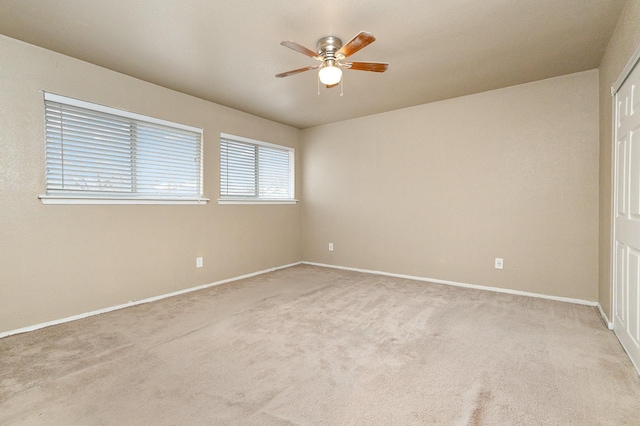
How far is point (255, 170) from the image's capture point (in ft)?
15.6

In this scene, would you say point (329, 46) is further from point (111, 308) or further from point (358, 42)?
point (111, 308)

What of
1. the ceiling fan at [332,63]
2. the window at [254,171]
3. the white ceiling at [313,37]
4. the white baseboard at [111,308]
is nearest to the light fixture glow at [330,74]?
the ceiling fan at [332,63]

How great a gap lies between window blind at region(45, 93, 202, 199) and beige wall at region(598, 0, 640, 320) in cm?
409

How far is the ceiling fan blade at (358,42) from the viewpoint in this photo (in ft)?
6.43

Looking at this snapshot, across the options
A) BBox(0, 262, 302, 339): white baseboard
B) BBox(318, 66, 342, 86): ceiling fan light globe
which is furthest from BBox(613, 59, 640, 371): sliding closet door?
BBox(0, 262, 302, 339): white baseboard

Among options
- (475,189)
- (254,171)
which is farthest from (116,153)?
(475,189)

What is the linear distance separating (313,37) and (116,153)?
2.33m

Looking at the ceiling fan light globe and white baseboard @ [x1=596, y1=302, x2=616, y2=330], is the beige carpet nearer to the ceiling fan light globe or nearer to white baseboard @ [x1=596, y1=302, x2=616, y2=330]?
white baseboard @ [x1=596, y1=302, x2=616, y2=330]

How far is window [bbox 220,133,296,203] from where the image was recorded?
4.30 metres

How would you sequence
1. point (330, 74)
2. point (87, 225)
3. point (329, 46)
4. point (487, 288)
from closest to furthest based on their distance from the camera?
point (330, 74), point (329, 46), point (87, 225), point (487, 288)

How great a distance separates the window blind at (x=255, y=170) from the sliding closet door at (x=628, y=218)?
160 inches

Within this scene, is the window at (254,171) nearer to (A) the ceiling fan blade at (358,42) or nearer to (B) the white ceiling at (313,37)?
(B) the white ceiling at (313,37)

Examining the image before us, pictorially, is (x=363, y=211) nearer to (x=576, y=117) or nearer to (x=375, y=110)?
(x=375, y=110)

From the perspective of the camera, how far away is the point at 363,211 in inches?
190
